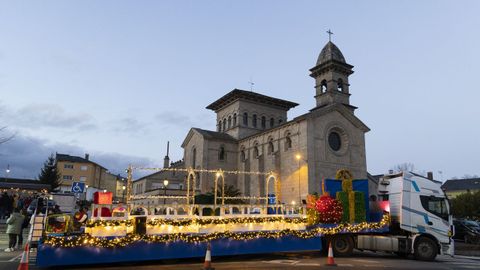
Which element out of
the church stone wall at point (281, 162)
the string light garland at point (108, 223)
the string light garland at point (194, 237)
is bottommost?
the string light garland at point (194, 237)

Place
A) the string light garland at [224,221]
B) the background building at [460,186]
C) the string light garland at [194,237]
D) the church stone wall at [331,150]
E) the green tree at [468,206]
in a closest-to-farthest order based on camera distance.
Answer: the string light garland at [194,237] < the string light garland at [224,221] < the church stone wall at [331,150] < the green tree at [468,206] < the background building at [460,186]

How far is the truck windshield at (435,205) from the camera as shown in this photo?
1595 cm

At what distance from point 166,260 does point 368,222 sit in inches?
360

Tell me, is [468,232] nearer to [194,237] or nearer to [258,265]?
[258,265]

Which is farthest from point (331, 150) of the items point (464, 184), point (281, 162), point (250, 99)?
point (464, 184)

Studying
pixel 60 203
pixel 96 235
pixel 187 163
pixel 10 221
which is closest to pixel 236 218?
pixel 96 235

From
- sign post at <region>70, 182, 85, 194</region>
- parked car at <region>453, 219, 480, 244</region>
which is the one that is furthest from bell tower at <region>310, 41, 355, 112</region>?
sign post at <region>70, 182, 85, 194</region>

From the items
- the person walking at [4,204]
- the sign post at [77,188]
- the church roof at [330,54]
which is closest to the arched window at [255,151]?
the church roof at [330,54]

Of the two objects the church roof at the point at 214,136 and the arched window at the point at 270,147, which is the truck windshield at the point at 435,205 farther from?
the church roof at the point at 214,136

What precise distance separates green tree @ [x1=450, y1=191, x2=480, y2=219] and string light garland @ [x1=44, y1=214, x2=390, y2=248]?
3470 cm

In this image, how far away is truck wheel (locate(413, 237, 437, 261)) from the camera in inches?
606

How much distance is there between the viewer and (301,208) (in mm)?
16453

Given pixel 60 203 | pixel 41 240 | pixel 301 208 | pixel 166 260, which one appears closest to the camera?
pixel 41 240

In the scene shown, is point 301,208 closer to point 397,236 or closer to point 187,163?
point 397,236
